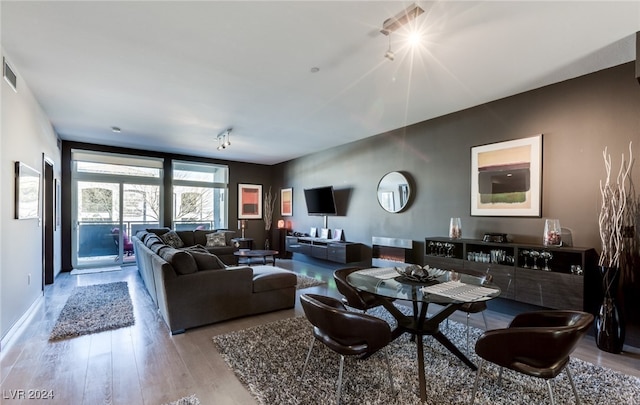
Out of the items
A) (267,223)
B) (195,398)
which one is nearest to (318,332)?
(195,398)

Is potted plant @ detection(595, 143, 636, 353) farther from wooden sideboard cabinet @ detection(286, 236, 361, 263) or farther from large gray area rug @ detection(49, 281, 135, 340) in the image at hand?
large gray area rug @ detection(49, 281, 135, 340)

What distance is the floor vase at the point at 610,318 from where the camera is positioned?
9.06ft

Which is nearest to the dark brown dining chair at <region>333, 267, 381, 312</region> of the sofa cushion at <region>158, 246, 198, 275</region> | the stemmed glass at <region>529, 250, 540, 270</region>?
the sofa cushion at <region>158, 246, 198, 275</region>

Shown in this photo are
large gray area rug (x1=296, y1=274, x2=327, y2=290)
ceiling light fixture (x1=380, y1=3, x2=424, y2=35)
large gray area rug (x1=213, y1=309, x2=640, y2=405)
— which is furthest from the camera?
large gray area rug (x1=296, y1=274, x2=327, y2=290)

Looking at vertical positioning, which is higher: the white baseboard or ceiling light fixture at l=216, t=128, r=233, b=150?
ceiling light fixture at l=216, t=128, r=233, b=150

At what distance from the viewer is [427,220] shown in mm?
4844

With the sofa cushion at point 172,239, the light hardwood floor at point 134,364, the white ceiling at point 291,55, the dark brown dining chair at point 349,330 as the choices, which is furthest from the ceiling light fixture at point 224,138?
the dark brown dining chair at point 349,330

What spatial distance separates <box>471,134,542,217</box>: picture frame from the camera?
11.9ft

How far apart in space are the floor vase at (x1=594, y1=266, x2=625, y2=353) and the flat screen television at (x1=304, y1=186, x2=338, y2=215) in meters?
4.51

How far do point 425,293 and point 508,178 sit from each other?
8.60ft

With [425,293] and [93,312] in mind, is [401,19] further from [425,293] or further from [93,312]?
[93,312]

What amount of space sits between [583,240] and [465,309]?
1.77 m

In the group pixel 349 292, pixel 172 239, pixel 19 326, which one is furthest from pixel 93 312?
pixel 349 292

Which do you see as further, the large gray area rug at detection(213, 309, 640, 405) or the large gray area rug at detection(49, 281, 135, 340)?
the large gray area rug at detection(49, 281, 135, 340)
